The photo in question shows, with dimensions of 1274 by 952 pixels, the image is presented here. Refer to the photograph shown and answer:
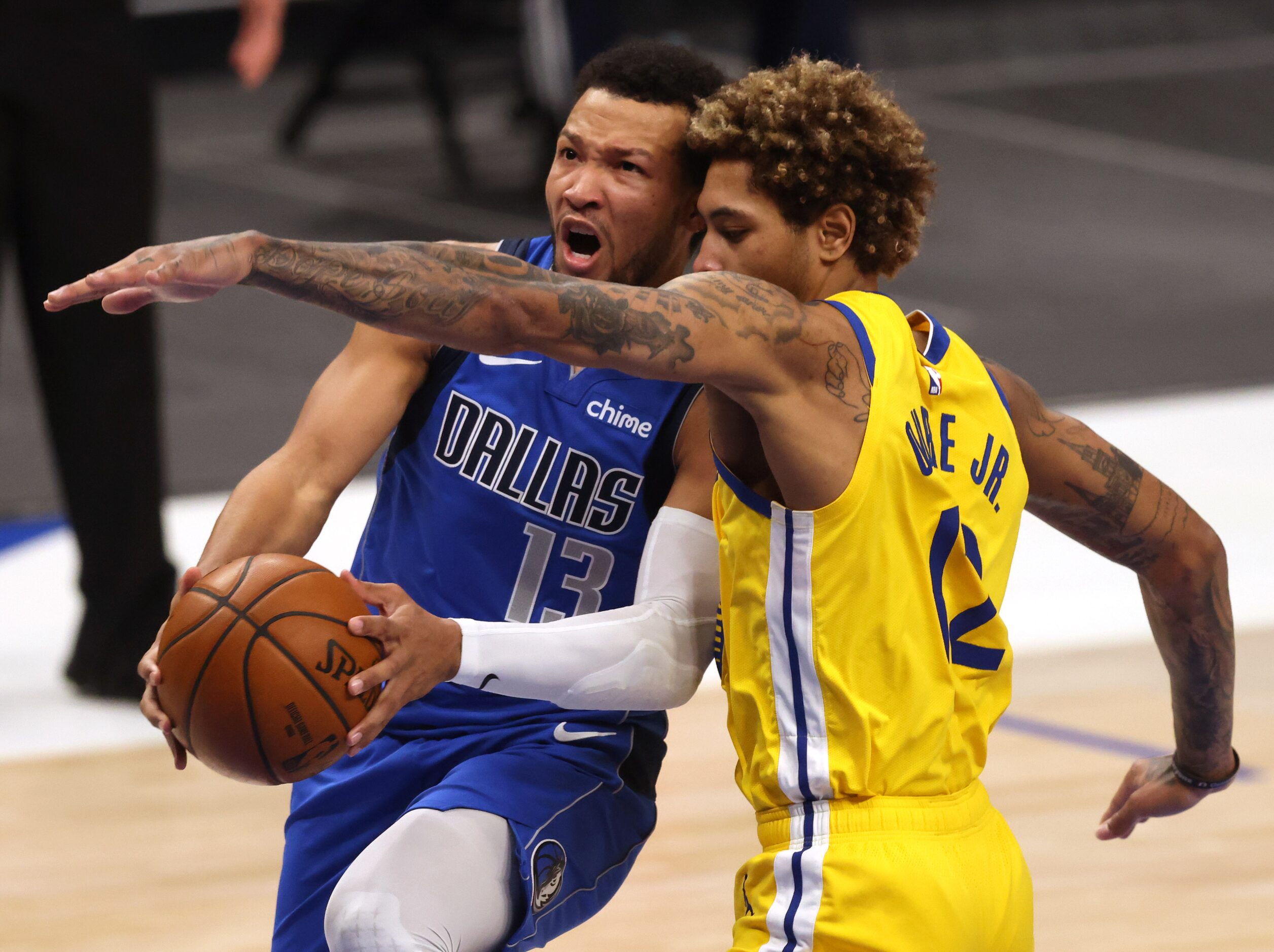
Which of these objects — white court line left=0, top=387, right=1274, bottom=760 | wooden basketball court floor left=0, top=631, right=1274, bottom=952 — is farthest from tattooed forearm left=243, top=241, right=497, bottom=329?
white court line left=0, top=387, right=1274, bottom=760

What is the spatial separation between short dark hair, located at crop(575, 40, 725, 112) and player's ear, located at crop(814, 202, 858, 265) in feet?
1.66

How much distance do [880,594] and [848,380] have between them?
11.1 inches

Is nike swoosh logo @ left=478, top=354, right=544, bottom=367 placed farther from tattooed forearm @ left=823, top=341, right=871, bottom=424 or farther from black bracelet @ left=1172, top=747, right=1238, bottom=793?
black bracelet @ left=1172, top=747, right=1238, bottom=793

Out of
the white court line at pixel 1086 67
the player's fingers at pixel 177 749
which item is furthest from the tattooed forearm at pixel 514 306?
the white court line at pixel 1086 67

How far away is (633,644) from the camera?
8.79 feet

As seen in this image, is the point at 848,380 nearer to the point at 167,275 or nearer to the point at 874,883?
the point at 874,883

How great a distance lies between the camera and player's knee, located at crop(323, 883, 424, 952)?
2516mm

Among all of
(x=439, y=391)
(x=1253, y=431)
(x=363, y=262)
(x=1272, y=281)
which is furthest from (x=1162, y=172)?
(x=363, y=262)

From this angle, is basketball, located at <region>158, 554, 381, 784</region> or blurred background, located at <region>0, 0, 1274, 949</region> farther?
blurred background, located at <region>0, 0, 1274, 949</region>

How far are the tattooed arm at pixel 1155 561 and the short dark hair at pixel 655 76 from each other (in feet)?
2.27

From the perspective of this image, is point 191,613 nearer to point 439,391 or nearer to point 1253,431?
point 439,391

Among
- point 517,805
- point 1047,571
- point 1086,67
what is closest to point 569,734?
point 517,805

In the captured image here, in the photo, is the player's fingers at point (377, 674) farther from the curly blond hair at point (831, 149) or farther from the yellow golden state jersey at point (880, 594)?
the curly blond hair at point (831, 149)

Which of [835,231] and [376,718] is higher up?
[835,231]
